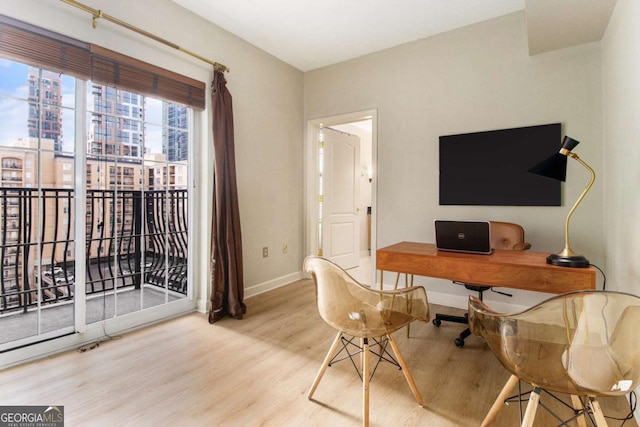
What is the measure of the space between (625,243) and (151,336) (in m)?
3.29

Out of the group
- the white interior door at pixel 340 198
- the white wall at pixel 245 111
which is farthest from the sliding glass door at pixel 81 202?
the white interior door at pixel 340 198

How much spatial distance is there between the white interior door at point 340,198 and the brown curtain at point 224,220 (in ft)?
5.25

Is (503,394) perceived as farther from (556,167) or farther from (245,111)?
(245,111)

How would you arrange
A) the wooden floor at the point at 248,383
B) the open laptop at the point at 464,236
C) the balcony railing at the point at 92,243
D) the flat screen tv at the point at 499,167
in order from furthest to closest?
the flat screen tv at the point at 499,167, the balcony railing at the point at 92,243, the open laptop at the point at 464,236, the wooden floor at the point at 248,383

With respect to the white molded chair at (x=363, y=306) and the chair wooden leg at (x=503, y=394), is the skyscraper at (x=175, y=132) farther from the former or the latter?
the chair wooden leg at (x=503, y=394)

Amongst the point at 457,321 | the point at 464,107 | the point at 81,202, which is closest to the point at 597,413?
the point at 457,321

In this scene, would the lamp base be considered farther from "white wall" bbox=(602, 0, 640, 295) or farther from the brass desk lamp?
"white wall" bbox=(602, 0, 640, 295)

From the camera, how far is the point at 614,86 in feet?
6.86

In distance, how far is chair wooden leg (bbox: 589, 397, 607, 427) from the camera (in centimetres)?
110

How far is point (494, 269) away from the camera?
174 centimetres

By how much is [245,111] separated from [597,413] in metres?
3.43

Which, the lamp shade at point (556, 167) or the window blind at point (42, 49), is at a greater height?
the window blind at point (42, 49)

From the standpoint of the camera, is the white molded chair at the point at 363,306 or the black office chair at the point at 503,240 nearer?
the white molded chair at the point at 363,306

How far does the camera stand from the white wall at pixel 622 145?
1612 mm
